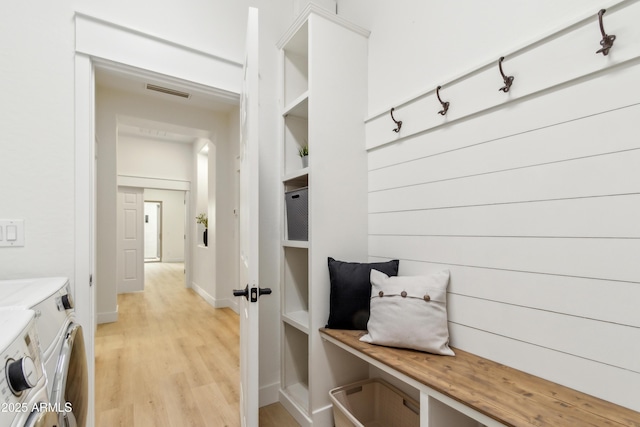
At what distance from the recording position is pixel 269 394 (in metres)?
1.98

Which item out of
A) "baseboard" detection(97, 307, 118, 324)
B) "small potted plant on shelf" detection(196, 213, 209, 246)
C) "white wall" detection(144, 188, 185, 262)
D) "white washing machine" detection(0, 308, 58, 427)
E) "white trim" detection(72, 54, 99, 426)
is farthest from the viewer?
"white wall" detection(144, 188, 185, 262)

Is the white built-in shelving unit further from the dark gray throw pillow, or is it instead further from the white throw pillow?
the white throw pillow

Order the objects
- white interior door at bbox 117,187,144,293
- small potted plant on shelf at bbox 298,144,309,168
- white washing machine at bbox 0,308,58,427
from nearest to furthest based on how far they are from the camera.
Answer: white washing machine at bbox 0,308,58,427, small potted plant on shelf at bbox 298,144,309,168, white interior door at bbox 117,187,144,293

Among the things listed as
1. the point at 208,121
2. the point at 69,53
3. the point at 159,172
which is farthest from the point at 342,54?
the point at 159,172

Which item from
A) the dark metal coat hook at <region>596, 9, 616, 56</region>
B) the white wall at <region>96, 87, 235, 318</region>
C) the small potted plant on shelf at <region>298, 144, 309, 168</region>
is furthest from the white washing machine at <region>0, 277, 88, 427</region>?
the white wall at <region>96, 87, 235, 318</region>

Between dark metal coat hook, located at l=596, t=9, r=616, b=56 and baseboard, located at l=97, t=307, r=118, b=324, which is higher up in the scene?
dark metal coat hook, located at l=596, t=9, r=616, b=56

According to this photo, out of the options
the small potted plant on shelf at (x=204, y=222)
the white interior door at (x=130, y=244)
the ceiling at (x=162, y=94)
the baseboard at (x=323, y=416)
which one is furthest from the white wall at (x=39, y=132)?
the white interior door at (x=130, y=244)

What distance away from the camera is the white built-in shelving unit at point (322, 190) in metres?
1.70

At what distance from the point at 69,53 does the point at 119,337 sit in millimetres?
2824

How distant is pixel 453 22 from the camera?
1.45 meters

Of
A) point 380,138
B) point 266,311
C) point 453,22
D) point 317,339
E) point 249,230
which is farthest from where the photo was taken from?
point 266,311

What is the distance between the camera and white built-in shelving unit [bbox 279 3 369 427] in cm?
170

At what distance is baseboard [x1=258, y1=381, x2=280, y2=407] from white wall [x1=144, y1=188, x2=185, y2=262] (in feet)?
30.2

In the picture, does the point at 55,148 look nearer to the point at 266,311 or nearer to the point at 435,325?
the point at 266,311
